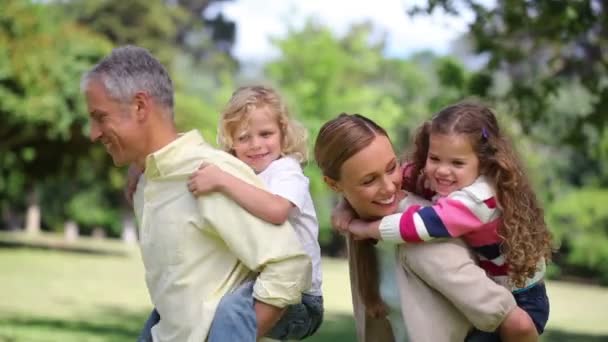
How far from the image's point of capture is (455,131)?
3.30 meters

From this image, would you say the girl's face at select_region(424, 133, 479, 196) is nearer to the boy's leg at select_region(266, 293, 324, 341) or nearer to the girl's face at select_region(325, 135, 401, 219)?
the girl's face at select_region(325, 135, 401, 219)

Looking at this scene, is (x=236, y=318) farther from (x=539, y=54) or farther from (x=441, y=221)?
(x=539, y=54)

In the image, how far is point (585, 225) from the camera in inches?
1646

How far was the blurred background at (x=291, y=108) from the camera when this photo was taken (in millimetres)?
14203

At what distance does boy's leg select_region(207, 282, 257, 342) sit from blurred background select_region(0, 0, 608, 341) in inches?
46.5

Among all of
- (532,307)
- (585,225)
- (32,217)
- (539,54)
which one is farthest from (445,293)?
(32,217)

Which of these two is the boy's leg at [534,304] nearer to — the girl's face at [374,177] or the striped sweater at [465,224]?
the striped sweater at [465,224]

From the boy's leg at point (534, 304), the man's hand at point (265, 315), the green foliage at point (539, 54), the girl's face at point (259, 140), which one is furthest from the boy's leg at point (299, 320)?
the green foliage at point (539, 54)

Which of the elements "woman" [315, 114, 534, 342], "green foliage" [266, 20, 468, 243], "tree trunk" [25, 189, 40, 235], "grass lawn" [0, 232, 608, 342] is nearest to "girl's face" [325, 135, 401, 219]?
"woman" [315, 114, 534, 342]

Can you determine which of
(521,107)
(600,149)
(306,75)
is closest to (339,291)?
(600,149)

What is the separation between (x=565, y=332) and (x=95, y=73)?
51.5ft

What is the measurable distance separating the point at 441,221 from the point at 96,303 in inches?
718

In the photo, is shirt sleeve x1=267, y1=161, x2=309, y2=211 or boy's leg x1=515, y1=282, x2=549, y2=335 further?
shirt sleeve x1=267, y1=161, x2=309, y2=211

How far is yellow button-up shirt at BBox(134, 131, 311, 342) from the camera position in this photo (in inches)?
126
